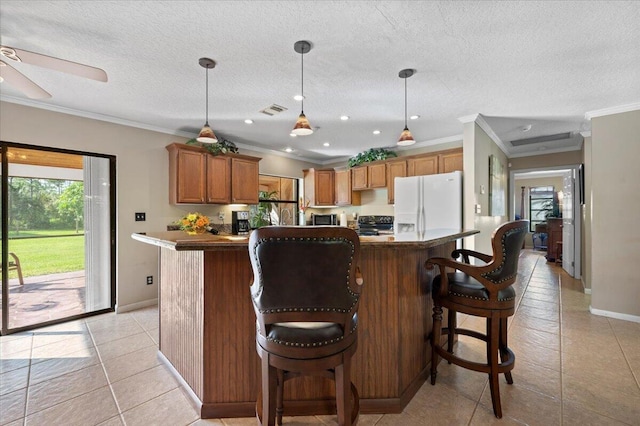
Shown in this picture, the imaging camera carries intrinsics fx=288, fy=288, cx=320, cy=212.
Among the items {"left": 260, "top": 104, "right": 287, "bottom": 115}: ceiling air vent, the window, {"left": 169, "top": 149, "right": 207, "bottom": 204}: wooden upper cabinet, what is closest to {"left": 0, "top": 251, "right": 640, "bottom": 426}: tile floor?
{"left": 169, "top": 149, "right": 207, "bottom": 204}: wooden upper cabinet

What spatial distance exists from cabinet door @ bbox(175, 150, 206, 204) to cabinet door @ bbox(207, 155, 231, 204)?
0.30ft

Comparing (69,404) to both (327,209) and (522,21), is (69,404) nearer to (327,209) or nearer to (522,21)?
(522,21)

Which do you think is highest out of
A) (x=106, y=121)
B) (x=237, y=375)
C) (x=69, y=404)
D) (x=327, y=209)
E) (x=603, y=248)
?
(x=106, y=121)

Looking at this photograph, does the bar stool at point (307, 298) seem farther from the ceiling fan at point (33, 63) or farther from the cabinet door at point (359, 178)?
the cabinet door at point (359, 178)

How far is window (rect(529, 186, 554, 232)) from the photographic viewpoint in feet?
31.0

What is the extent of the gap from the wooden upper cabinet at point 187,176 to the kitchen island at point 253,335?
96.0 inches

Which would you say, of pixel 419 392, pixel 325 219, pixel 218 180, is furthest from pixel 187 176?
pixel 419 392

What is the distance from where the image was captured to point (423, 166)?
471 cm

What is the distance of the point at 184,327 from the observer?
200 centimetres

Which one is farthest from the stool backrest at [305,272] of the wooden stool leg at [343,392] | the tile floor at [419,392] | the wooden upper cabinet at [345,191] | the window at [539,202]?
the window at [539,202]

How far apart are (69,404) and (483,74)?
13.3ft

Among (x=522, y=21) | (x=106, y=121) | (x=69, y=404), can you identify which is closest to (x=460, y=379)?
(x=522, y=21)

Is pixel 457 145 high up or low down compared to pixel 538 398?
up

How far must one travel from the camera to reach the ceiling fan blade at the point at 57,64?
1771mm
